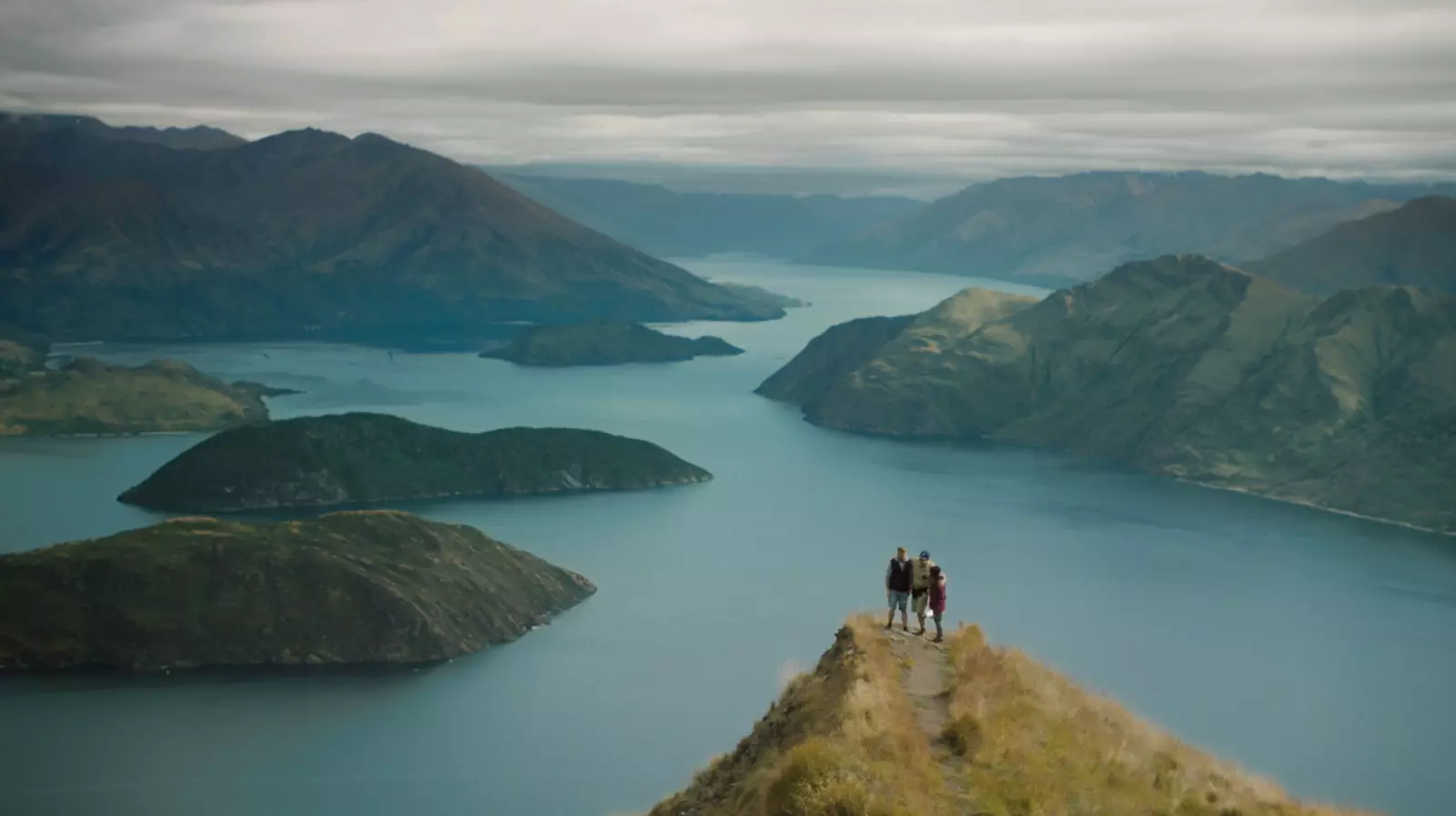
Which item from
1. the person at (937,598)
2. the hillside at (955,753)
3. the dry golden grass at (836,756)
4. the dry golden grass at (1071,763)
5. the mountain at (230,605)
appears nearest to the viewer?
the dry golden grass at (836,756)

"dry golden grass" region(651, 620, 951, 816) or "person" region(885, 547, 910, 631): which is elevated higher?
"person" region(885, 547, 910, 631)

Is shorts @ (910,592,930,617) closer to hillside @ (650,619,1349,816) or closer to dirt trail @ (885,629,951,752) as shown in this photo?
dirt trail @ (885,629,951,752)

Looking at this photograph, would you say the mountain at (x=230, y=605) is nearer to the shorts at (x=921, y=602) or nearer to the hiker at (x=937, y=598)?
the shorts at (x=921, y=602)

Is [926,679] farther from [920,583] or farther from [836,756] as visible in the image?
[836,756]

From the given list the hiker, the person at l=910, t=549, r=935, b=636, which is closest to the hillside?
the hiker

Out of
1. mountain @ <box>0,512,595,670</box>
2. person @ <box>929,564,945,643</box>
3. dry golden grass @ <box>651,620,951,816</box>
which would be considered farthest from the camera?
mountain @ <box>0,512,595,670</box>

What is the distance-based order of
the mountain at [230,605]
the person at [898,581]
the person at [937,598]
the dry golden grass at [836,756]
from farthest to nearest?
the mountain at [230,605] → the person at [898,581] → the person at [937,598] → the dry golden grass at [836,756]

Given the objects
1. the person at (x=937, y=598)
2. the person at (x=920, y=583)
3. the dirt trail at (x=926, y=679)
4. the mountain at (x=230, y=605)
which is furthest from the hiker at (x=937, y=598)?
the mountain at (x=230, y=605)

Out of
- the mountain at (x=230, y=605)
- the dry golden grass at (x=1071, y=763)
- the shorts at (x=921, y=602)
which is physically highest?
the shorts at (x=921, y=602)
